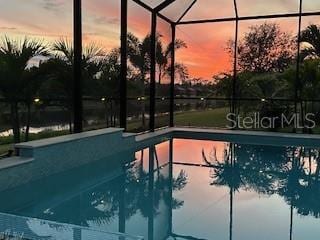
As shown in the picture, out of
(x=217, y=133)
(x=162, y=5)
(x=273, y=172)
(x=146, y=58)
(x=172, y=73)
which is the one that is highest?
(x=162, y=5)

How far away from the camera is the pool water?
4.53m

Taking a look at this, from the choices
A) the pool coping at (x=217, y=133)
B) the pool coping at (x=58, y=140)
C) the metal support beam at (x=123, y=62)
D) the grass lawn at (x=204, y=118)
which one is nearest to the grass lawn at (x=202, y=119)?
the grass lawn at (x=204, y=118)

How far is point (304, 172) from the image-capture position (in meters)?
7.73

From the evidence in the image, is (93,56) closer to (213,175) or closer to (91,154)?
(91,154)

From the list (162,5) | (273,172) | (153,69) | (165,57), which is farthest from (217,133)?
(273,172)

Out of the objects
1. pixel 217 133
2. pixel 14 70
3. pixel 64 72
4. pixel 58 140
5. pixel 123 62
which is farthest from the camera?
pixel 217 133

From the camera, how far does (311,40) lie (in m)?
11.6

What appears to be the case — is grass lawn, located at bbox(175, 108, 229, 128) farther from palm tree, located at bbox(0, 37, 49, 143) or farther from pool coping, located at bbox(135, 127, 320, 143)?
palm tree, located at bbox(0, 37, 49, 143)

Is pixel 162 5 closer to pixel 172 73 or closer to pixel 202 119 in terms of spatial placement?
pixel 172 73

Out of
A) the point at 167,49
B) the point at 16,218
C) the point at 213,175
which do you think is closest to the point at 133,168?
the point at 213,175

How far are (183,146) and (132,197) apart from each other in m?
5.03

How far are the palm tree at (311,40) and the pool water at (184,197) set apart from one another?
3990 millimetres

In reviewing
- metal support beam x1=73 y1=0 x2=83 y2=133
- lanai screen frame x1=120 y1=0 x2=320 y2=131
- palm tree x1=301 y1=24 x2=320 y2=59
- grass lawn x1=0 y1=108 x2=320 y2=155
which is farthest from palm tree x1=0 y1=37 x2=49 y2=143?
palm tree x1=301 y1=24 x2=320 y2=59

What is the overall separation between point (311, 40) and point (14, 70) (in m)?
8.61
